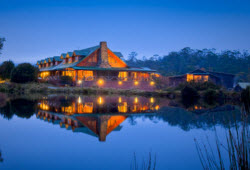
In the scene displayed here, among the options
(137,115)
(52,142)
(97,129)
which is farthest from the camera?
(137,115)

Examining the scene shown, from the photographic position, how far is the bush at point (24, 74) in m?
41.0

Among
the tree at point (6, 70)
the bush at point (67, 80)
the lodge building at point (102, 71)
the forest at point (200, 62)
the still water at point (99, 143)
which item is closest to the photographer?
the still water at point (99, 143)

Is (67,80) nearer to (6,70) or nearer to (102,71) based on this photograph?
(102,71)

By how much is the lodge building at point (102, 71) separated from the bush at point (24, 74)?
349cm

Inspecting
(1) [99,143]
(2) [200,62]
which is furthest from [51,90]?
(2) [200,62]

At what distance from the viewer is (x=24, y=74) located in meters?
40.9

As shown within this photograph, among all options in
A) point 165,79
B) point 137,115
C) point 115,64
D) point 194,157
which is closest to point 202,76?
point 165,79

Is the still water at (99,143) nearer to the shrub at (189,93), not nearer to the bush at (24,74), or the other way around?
the shrub at (189,93)

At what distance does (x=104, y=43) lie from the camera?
45.8m

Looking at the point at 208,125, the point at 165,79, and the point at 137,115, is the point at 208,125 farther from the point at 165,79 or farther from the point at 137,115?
the point at 165,79

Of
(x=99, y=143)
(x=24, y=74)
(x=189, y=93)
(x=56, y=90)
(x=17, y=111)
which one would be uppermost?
(x=24, y=74)

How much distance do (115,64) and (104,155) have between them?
4010cm

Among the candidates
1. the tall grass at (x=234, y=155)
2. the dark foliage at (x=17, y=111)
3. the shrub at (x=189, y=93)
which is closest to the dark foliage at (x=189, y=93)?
the shrub at (x=189, y=93)

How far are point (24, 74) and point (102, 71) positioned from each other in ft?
42.8
